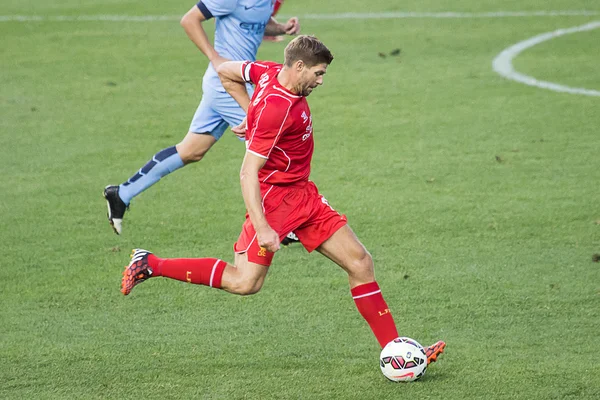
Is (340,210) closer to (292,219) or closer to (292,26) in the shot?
(292,26)

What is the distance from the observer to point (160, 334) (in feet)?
21.1

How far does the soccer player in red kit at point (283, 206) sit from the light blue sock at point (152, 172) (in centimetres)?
198

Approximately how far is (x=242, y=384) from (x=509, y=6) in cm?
1270

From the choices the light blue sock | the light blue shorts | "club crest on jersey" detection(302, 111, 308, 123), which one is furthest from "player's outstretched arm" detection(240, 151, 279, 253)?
the light blue sock

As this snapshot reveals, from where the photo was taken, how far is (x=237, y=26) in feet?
26.5

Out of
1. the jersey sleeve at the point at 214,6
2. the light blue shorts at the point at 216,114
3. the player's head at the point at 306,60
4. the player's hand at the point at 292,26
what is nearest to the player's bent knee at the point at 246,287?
the player's head at the point at 306,60

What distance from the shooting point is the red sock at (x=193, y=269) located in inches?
232

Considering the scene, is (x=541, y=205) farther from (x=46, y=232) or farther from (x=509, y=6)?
(x=509, y=6)

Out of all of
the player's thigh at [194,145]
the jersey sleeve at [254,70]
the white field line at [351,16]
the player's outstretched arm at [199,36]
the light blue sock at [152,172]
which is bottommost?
the white field line at [351,16]

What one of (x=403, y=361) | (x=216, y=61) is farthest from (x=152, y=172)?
(x=403, y=361)

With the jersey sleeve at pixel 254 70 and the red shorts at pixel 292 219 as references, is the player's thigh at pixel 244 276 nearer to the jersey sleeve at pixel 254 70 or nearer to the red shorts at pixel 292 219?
the red shorts at pixel 292 219

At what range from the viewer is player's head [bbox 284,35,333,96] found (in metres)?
5.31

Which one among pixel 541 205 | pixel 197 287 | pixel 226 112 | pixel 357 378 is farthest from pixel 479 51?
pixel 357 378

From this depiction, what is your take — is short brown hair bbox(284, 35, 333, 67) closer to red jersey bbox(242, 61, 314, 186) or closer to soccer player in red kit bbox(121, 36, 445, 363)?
soccer player in red kit bbox(121, 36, 445, 363)
